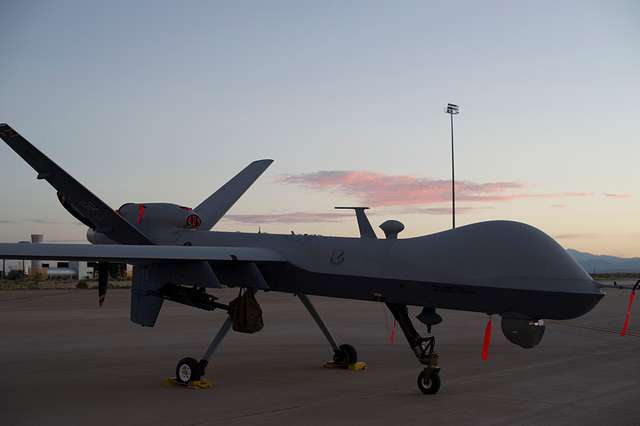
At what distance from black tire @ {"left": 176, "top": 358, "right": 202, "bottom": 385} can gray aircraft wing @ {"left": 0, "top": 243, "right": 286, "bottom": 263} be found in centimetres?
202

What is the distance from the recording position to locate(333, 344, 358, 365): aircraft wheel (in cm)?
1525

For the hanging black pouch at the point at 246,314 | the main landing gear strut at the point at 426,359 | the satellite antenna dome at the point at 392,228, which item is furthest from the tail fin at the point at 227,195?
the main landing gear strut at the point at 426,359

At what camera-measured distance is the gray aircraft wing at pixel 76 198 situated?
44.6 ft

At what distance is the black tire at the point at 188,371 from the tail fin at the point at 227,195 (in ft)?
11.9

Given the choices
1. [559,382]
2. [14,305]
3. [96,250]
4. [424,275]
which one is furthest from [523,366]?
[14,305]

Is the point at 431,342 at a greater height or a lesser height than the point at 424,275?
lesser

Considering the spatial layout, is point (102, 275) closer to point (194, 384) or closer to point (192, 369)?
point (192, 369)

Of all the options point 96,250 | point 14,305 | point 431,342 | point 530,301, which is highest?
point 96,250

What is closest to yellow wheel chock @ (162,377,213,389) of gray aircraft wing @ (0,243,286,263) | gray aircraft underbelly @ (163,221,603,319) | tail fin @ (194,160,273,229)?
gray aircraft underbelly @ (163,221,603,319)

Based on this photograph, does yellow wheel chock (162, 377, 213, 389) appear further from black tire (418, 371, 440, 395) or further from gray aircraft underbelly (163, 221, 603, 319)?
black tire (418, 371, 440, 395)

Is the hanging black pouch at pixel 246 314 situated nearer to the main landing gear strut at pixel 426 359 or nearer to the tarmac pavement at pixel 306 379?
the tarmac pavement at pixel 306 379

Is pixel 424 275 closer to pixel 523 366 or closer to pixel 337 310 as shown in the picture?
pixel 523 366

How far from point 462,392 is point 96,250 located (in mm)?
6819

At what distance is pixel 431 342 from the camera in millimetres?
11797
